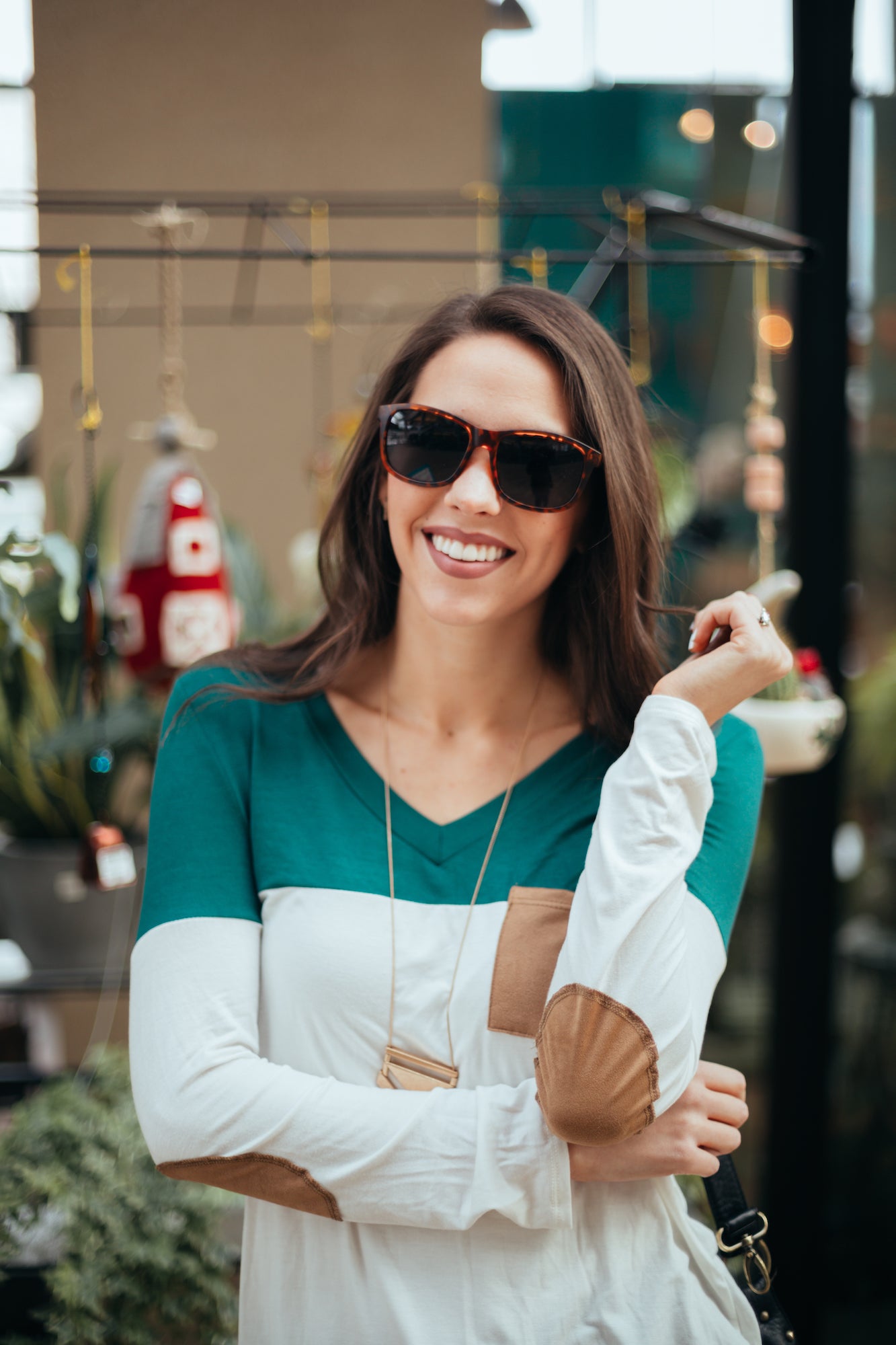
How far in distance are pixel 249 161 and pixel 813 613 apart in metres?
1.52

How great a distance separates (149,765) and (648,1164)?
1313mm

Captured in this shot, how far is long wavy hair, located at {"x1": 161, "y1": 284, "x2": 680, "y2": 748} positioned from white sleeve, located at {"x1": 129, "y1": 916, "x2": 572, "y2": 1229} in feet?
1.19

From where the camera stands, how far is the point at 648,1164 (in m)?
1.02

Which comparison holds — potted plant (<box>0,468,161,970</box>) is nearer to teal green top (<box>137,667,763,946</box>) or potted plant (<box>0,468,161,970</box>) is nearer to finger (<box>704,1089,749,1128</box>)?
teal green top (<box>137,667,763,946</box>)

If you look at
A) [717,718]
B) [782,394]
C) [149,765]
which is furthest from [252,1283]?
[782,394]

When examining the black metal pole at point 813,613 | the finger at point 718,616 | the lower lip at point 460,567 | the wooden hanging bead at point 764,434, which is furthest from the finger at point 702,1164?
the black metal pole at point 813,613

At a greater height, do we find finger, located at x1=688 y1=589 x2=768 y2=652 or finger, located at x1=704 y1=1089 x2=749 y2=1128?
finger, located at x1=688 y1=589 x2=768 y2=652

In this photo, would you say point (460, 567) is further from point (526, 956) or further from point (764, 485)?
point (764, 485)

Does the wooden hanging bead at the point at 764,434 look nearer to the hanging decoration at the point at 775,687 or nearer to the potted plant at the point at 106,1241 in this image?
the hanging decoration at the point at 775,687

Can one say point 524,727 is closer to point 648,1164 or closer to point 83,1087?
point 648,1164

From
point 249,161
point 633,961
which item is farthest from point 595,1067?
point 249,161

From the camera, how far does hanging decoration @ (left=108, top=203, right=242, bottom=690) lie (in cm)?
176

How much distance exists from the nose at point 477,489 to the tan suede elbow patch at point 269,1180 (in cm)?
64

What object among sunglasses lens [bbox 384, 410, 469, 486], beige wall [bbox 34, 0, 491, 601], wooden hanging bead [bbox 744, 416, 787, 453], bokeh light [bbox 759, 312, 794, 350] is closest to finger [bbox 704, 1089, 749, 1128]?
sunglasses lens [bbox 384, 410, 469, 486]
